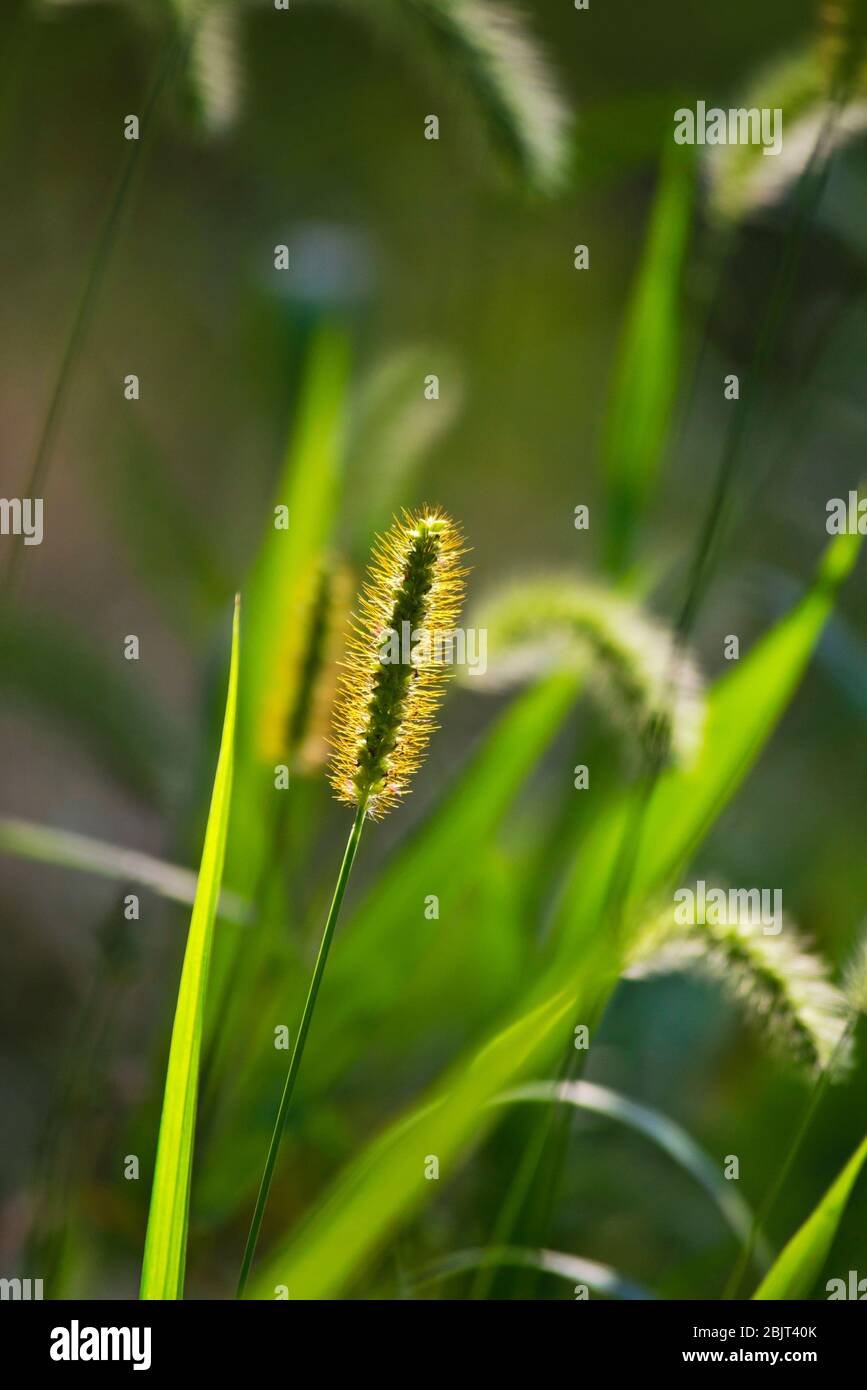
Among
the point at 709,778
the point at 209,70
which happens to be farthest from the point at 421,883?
the point at 209,70

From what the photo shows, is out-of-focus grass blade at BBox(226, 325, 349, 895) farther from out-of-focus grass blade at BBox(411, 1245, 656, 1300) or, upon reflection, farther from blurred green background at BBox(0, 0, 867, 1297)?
out-of-focus grass blade at BBox(411, 1245, 656, 1300)

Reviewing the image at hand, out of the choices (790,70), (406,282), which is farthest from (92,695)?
(406,282)

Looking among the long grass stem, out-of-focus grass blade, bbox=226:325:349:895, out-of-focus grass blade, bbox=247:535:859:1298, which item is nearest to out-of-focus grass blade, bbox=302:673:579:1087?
out-of-focus grass blade, bbox=247:535:859:1298

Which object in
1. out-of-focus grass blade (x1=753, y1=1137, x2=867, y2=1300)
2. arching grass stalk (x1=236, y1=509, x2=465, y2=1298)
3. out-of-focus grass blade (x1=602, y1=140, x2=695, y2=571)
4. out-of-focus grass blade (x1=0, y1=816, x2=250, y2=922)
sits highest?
out-of-focus grass blade (x1=602, y1=140, x2=695, y2=571)

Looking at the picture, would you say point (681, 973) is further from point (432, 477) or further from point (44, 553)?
point (44, 553)

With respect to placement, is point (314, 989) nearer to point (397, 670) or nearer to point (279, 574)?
point (397, 670)

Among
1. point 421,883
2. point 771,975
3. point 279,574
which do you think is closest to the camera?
point 771,975

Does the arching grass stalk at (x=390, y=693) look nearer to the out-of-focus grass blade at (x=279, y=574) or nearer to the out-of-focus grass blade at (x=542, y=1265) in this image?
the out-of-focus grass blade at (x=542, y=1265)
